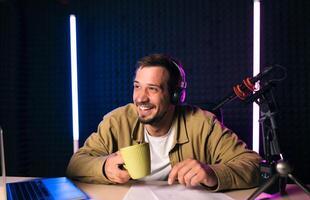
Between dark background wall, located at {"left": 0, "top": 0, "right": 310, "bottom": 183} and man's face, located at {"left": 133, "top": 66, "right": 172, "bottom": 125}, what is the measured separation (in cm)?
82

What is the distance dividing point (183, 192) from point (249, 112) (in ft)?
4.09

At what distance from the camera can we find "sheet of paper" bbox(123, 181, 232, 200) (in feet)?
2.70

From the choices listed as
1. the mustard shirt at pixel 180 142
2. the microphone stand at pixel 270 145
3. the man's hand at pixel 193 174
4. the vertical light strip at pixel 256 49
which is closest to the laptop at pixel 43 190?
the mustard shirt at pixel 180 142

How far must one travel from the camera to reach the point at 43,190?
34.4 inches

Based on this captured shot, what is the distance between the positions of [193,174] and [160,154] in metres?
0.41

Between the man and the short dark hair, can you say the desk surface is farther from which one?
the short dark hair

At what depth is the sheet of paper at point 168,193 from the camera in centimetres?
82

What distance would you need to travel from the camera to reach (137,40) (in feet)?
6.81

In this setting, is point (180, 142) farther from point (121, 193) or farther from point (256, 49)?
point (256, 49)

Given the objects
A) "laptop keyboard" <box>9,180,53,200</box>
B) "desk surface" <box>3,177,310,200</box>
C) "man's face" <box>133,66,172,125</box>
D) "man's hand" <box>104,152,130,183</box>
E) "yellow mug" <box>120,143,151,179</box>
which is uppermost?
"man's face" <box>133,66,172,125</box>

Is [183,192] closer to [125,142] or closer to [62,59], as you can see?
[125,142]

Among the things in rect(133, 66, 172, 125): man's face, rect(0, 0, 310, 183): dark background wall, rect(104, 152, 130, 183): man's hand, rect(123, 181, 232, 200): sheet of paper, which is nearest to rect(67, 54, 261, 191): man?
rect(133, 66, 172, 125): man's face

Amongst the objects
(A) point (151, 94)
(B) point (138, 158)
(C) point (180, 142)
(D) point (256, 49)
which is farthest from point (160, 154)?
(D) point (256, 49)

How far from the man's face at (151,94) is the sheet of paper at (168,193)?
0.34 metres
